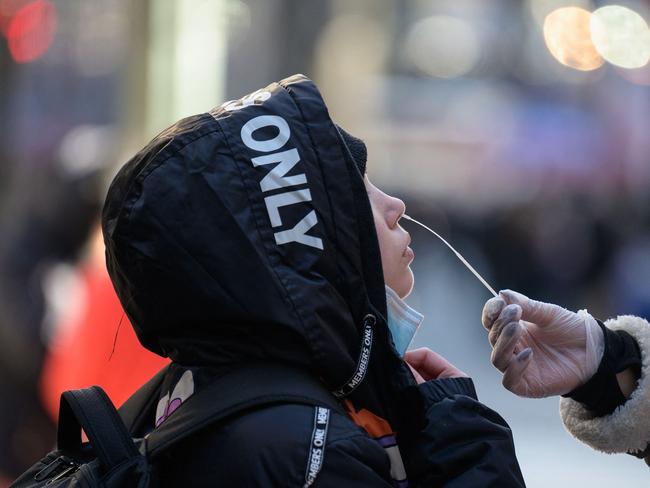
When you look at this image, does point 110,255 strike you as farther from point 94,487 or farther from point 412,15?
point 412,15

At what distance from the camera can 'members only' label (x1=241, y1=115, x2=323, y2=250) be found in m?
1.68

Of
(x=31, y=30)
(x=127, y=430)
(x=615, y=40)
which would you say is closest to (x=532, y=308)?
(x=127, y=430)

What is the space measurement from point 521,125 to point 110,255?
9.04m

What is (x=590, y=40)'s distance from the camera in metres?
9.56

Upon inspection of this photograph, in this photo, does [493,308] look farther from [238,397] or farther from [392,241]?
[238,397]

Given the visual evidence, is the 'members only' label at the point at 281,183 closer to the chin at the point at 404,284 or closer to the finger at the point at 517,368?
the chin at the point at 404,284

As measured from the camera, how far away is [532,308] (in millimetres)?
1937

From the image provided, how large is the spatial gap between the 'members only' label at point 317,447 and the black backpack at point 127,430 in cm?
4

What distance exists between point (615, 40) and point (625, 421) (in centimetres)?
864

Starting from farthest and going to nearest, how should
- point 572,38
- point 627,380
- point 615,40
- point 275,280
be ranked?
point 572,38, point 615,40, point 627,380, point 275,280

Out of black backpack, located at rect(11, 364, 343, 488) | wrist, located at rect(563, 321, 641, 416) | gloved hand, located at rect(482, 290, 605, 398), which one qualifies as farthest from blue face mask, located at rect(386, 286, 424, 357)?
wrist, located at rect(563, 321, 641, 416)

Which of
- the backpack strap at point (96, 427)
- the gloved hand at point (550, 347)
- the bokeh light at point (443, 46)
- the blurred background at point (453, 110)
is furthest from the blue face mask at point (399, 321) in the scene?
the bokeh light at point (443, 46)

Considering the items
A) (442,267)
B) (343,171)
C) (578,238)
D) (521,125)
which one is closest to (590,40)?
(521,125)

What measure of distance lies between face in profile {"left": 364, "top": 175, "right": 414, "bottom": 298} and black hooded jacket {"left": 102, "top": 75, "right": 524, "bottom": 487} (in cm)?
13
